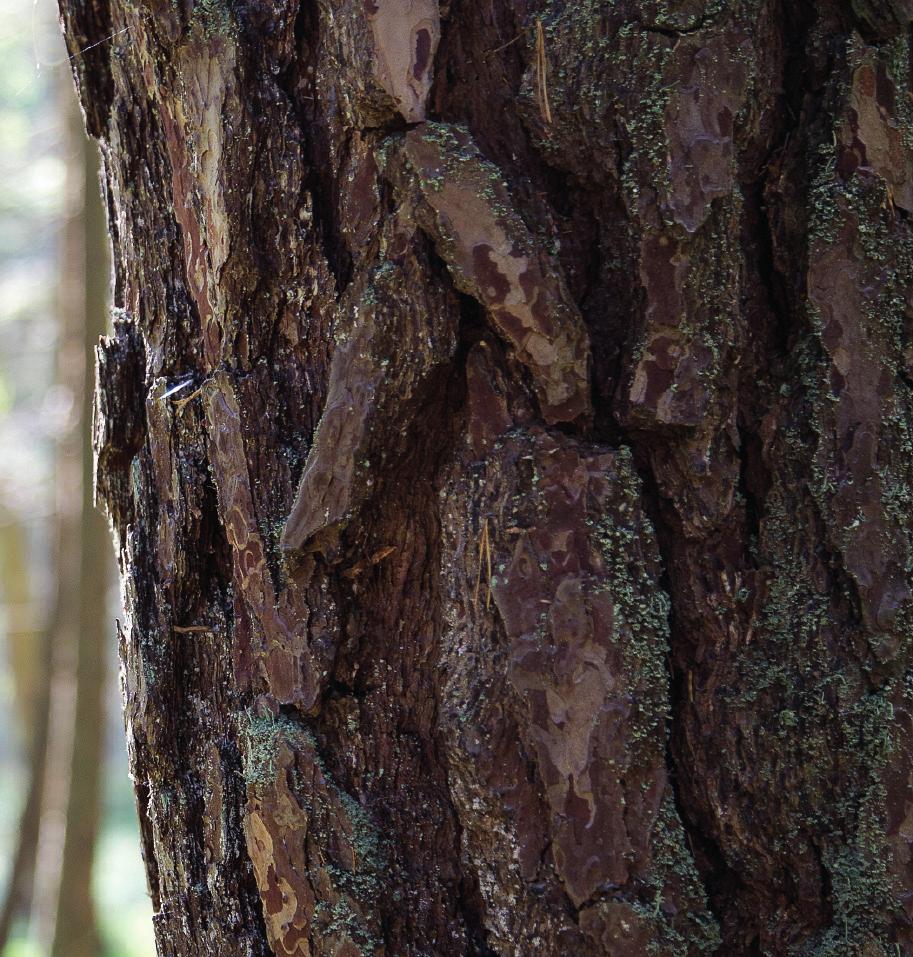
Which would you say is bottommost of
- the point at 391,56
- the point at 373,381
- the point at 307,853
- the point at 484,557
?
the point at 307,853

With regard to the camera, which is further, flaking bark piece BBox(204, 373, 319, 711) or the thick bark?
the thick bark

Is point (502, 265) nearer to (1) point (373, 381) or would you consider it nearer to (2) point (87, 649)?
(1) point (373, 381)

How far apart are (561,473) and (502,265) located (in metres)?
0.21

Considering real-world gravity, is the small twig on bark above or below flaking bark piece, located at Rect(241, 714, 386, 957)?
above

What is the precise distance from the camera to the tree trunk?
35.2 inches

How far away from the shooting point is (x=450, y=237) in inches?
36.1

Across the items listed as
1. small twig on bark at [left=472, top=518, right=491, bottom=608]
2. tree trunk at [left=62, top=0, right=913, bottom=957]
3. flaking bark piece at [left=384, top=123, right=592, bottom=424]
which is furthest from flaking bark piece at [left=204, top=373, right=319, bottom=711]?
flaking bark piece at [left=384, top=123, right=592, bottom=424]

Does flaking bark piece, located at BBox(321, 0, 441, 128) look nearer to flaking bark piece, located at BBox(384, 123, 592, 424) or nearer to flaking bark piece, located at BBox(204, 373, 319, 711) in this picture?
flaking bark piece, located at BBox(384, 123, 592, 424)

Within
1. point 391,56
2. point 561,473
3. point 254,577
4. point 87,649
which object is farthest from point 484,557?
point 87,649

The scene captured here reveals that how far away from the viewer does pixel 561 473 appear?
914 mm

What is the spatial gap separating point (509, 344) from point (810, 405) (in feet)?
1.01

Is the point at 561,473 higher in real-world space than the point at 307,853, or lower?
higher

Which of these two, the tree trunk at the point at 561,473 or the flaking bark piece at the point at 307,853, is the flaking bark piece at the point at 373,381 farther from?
the flaking bark piece at the point at 307,853

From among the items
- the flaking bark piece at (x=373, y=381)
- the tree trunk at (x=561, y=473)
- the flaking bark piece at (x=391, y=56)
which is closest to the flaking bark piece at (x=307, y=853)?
the tree trunk at (x=561, y=473)
